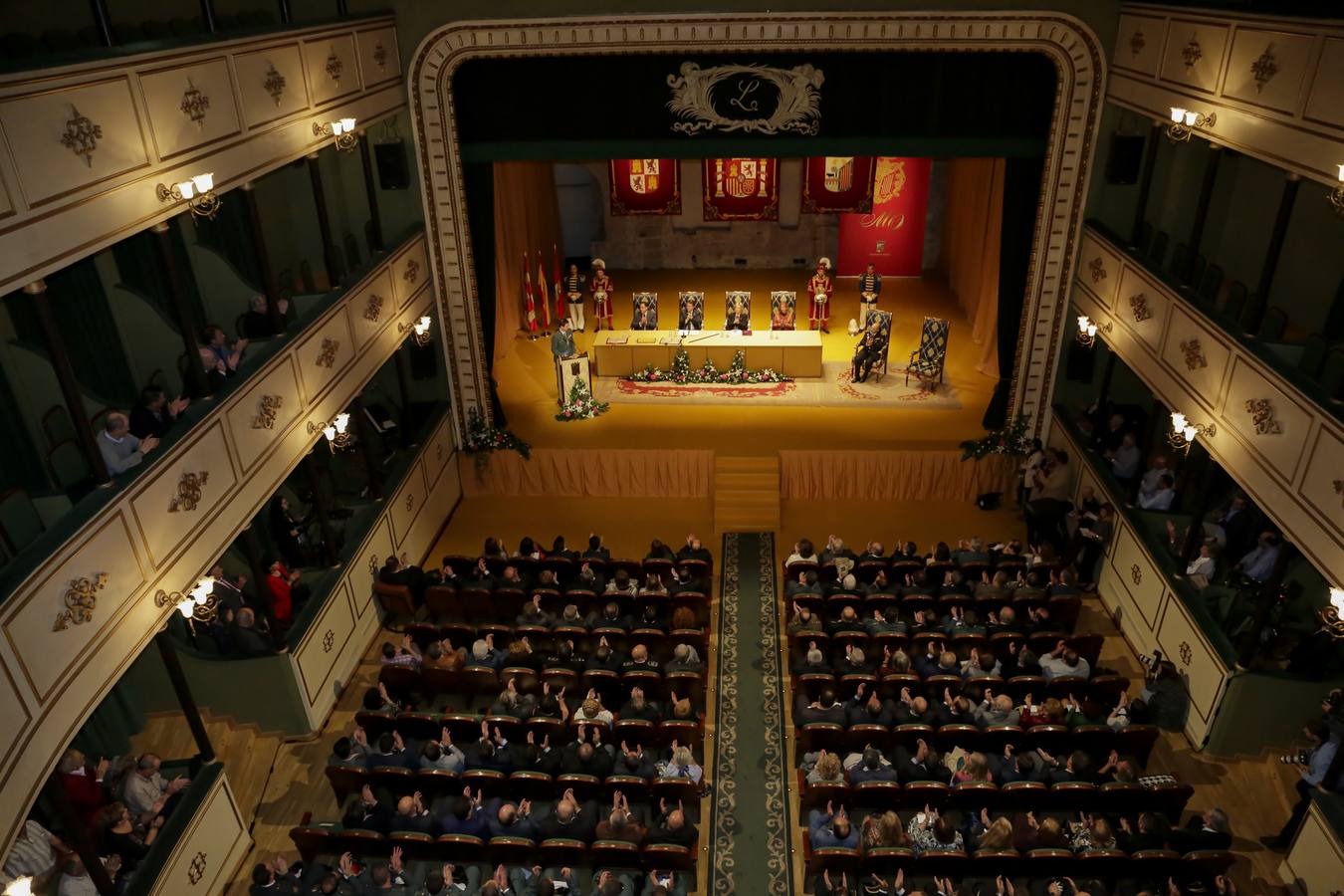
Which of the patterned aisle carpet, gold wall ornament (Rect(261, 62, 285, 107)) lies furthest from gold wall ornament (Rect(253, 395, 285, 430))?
the patterned aisle carpet

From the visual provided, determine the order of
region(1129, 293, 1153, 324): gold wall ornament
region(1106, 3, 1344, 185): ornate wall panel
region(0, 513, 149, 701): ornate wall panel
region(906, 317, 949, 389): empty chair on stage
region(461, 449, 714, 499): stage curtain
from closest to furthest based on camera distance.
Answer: region(0, 513, 149, 701): ornate wall panel, region(1106, 3, 1344, 185): ornate wall panel, region(1129, 293, 1153, 324): gold wall ornament, region(461, 449, 714, 499): stage curtain, region(906, 317, 949, 389): empty chair on stage

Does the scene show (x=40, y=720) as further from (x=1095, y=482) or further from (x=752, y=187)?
(x=752, y=187)

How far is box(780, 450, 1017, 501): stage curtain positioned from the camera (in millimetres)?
13383

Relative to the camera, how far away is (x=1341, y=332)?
773 cm

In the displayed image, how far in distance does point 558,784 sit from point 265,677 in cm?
327

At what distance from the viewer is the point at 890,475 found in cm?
1355

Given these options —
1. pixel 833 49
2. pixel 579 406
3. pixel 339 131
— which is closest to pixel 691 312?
pixel 579 406

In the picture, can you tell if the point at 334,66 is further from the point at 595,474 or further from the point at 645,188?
the point at 645,188

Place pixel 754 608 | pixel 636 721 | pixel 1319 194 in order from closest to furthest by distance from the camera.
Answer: pixel 636 721 < pixel 1319 194 < pixel 754 608

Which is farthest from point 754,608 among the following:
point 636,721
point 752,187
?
point 752,187

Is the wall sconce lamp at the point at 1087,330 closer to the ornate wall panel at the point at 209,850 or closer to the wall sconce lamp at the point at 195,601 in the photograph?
the wall sconce lamp at the point at 195,601

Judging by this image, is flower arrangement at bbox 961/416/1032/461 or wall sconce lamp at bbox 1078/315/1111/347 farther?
flower arrangement at bbox 961/416/1032/461

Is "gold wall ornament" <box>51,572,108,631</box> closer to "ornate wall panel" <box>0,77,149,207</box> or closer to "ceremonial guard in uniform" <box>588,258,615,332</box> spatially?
"ornate wall panel" <box>0,77,149,207</box>

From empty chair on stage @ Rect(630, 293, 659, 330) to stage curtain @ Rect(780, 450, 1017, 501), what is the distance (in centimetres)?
468
